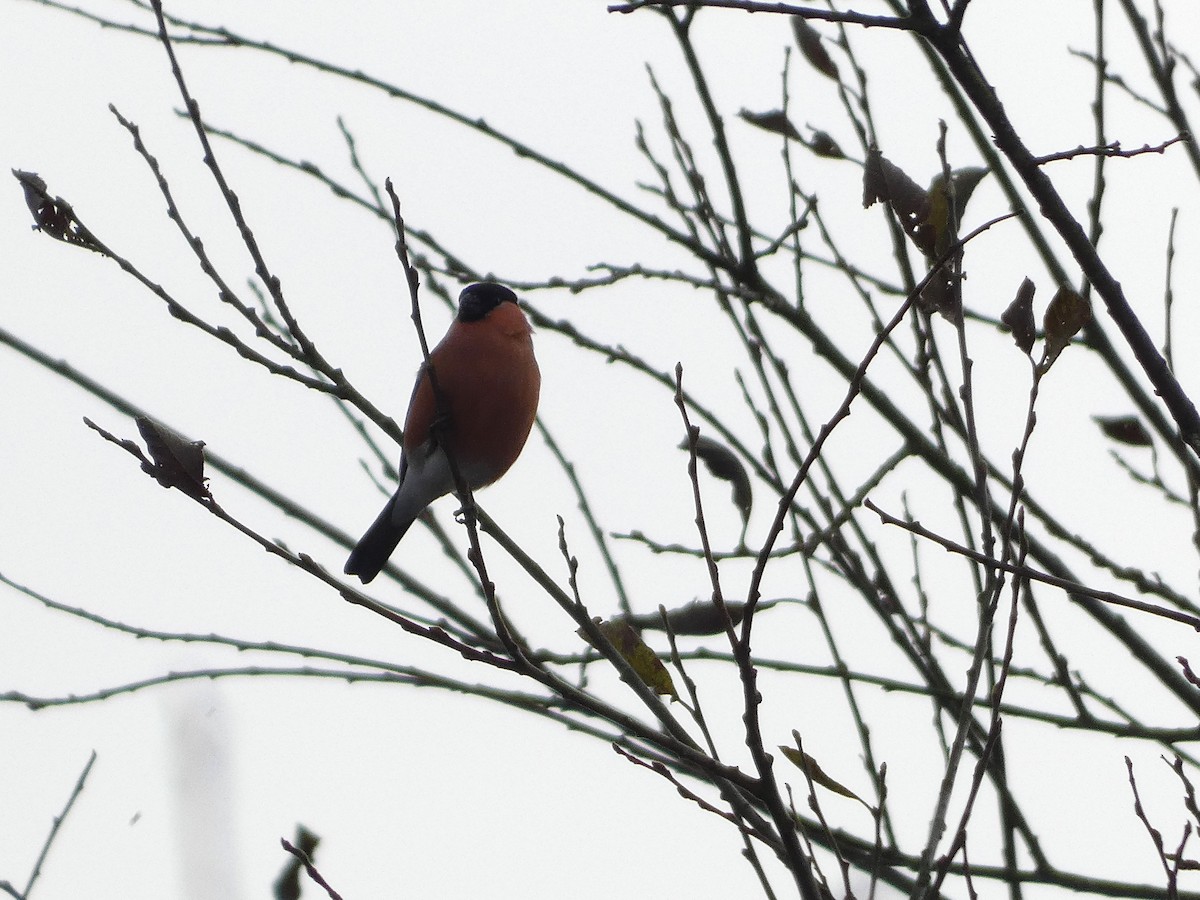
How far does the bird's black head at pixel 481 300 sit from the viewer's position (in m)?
4.39

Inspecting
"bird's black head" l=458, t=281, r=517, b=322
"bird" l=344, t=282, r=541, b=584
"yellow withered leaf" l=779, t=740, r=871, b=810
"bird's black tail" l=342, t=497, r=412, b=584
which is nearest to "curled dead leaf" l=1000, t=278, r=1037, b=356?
"yellow withered leaf" l=779, t=740, r=871, b=810

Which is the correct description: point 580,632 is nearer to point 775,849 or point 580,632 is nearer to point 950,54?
point 775,849

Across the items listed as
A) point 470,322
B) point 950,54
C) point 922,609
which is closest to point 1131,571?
point 922,609

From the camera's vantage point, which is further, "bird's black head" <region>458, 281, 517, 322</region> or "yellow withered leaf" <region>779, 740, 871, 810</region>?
"bird's black head" <region>458, 281, 517, 322</region>

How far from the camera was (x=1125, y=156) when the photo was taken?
2145 millimetres

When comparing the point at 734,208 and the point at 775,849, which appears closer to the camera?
the point at 775,849

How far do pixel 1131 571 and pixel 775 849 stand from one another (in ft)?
4.40

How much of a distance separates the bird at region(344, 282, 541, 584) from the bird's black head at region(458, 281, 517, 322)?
6 centimetres

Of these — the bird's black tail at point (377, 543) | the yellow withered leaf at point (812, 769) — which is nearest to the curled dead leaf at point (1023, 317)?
the yellow withered leaf at point (812, 769)

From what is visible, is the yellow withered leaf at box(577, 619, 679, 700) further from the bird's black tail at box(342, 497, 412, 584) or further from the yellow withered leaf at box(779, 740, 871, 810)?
the bird's black tail at box(342, 497, 412, 584)

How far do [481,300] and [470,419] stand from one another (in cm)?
48

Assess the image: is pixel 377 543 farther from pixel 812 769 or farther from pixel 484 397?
pixel 812 769

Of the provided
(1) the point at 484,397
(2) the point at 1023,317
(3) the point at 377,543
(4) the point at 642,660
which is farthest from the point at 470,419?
(2) the point at 1023,317

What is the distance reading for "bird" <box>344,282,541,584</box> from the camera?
4113mm
